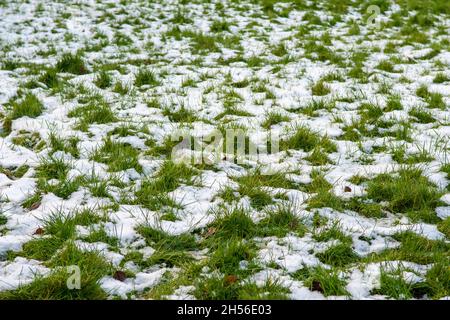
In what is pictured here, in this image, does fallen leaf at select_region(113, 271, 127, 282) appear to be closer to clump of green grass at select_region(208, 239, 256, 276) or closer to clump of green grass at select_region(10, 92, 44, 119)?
clump of green grass at select_region(208, 239, 256, 276)

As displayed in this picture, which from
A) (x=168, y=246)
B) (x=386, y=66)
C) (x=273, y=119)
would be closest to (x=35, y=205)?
(x=168, y=246)

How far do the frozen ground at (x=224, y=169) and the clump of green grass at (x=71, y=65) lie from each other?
64 mm

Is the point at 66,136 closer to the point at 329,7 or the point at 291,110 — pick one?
the point at 291,110

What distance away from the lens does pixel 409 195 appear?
3.90m

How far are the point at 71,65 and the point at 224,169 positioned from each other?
13.4 ft

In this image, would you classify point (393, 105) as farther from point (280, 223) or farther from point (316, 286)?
point (316, 286)

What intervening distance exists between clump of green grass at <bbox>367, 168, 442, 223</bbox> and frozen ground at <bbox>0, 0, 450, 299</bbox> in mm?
16

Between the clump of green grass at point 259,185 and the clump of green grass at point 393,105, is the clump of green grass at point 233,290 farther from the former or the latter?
the clump of green grass at point 393,105

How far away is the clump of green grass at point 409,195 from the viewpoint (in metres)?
3.77

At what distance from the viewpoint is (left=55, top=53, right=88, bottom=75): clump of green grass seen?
7.23 metres

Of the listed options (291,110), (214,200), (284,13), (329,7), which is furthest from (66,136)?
(329,7)

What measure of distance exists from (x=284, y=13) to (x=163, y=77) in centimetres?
492

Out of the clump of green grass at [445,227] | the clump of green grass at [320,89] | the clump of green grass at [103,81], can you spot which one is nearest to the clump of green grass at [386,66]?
the clump of green grass at [320,89]

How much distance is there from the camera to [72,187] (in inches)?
159
